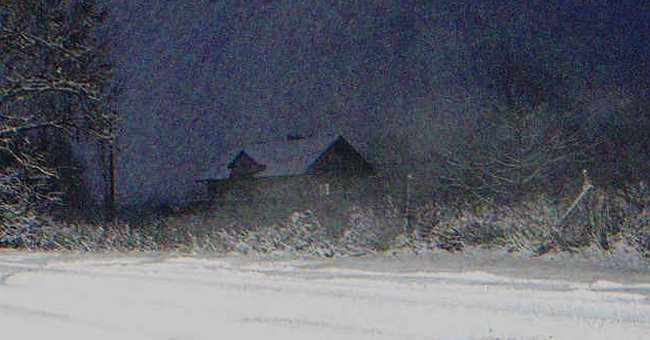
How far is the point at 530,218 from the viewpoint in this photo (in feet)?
44.5

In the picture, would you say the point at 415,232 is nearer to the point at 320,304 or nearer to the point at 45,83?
the point at 320,304

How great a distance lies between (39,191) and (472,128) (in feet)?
68.1

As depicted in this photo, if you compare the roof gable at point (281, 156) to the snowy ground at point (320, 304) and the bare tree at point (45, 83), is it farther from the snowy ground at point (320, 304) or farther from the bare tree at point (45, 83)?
the snowy ground at point (320, 304)

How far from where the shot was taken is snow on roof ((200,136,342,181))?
42.0 m

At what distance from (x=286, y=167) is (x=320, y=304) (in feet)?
119

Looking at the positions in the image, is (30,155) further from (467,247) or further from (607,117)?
(607,117)

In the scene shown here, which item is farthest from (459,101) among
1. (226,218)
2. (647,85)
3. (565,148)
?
(226,218)

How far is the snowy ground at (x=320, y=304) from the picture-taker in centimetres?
457

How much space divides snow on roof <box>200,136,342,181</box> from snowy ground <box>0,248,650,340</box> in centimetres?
3258

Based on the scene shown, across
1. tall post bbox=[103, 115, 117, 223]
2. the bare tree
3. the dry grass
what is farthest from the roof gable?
the dry grass

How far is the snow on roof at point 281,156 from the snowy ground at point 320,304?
→ 32584mm

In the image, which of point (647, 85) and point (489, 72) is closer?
point (647, 85)

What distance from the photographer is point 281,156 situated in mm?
44719

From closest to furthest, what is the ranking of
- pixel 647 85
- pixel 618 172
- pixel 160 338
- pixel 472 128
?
pixel 160 338, pixel 618 172, pixel 647 85, pixel 472 128
